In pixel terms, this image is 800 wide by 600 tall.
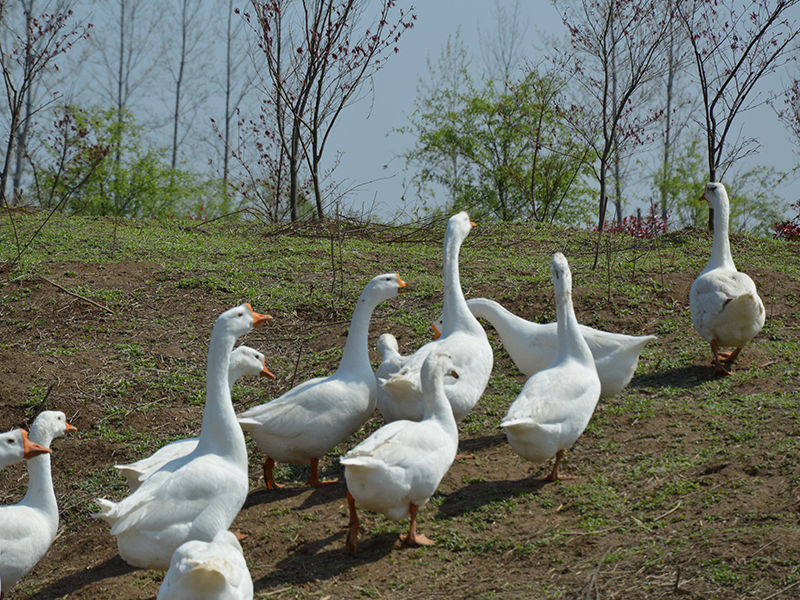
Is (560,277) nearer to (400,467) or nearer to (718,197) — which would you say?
(400,467)

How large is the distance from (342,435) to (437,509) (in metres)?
0.90

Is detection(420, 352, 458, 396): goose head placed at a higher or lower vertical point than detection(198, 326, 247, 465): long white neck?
higher

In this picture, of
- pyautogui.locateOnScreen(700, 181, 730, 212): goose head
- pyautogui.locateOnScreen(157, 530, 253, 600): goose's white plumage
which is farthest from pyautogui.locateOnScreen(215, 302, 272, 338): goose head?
pyautogui.locateOnScreen(700, 181, 730, 212): goose head

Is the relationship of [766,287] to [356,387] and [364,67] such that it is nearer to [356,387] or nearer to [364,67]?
[356,387]

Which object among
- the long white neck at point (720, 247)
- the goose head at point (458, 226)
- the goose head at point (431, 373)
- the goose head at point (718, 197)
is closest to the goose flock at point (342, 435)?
the goose head at point (431, 373)

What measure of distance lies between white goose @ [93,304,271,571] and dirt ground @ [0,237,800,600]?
49 cm

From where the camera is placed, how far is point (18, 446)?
480 cm

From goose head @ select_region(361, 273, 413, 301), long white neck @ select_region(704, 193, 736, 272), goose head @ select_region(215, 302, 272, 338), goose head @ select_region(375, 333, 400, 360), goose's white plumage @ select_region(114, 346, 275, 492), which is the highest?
long white neck @ select_region(704, 193, 736, 272)

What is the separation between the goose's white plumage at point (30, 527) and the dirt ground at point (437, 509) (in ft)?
0.80

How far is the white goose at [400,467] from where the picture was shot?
413cm

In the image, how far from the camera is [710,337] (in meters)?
7.16

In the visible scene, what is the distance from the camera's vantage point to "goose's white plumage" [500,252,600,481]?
477 cm

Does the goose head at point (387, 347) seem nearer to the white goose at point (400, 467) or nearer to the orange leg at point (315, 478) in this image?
the orange leg at point (315, 478)

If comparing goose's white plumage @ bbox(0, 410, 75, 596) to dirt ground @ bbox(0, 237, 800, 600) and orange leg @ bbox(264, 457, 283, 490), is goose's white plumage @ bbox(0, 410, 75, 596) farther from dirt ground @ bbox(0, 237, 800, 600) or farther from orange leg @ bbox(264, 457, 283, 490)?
orange leg @ bbox(264, 457, 283, 490)
